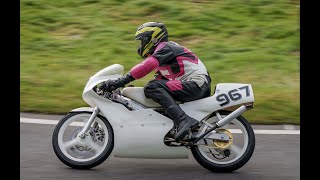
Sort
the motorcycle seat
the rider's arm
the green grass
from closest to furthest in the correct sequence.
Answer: the rider's arm → the motorcycle seat → the green grass

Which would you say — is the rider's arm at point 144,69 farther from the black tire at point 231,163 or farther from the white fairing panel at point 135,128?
the black tire at point 231,163

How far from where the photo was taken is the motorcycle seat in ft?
23.9

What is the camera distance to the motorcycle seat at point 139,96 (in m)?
7.27

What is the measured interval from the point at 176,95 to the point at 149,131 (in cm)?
44

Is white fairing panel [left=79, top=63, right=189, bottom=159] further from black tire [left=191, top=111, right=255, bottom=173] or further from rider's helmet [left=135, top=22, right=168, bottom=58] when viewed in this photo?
rider's helmet [left=135, top=22, right=168, bottom=58]

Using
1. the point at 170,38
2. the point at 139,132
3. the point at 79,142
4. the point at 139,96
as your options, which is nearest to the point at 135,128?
the point at 139,132

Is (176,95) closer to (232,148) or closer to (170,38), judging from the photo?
(232,148)

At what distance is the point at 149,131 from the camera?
23.5 ft

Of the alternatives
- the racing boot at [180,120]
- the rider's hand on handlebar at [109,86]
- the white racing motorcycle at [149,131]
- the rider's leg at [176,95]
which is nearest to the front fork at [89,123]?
the white racing motorcycle at [149,131]

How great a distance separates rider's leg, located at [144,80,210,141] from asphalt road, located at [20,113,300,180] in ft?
1.49

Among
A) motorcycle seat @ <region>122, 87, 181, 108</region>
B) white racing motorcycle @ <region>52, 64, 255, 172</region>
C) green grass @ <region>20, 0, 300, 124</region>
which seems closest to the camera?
white racing motorcycle @ <region>52, 64, 255, 172</region>

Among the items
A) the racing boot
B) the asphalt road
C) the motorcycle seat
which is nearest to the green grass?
the asphalt road
